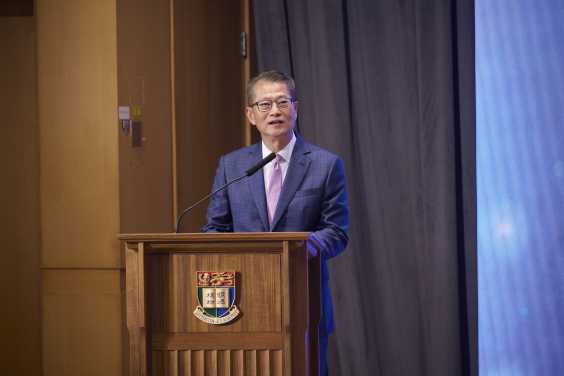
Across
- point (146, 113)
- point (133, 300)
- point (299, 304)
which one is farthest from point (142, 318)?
point (146, 113)

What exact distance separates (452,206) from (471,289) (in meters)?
0.49

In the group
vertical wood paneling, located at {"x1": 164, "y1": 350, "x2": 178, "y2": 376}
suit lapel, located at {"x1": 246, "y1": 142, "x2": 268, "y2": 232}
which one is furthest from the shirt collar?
vertical wood paneling, located at {"x1": 164, "y1": 350, "x2": 178, "y2": 376}

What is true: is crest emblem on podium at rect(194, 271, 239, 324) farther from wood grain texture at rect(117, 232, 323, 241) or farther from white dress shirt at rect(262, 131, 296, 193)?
white dress shirt at rect(262, 131, 296, 193)

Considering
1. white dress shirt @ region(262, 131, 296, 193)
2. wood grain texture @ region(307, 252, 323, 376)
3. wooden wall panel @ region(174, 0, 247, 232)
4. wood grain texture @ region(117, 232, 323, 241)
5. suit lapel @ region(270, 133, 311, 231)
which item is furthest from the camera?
wooden wall panel @ region(174, 0, 247, 232)

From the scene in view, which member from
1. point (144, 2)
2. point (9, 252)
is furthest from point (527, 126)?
point (9, 252)

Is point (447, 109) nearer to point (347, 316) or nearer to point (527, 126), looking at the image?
point (527, 126)

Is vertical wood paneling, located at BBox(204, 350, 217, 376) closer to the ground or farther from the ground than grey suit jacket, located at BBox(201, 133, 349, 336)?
closer to the ground

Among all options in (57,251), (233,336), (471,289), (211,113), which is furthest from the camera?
(211,113)

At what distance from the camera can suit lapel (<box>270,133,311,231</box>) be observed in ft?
5.52

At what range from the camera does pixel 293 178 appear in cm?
172

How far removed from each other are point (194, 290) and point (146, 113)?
5.21ft

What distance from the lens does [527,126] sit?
2.75 m

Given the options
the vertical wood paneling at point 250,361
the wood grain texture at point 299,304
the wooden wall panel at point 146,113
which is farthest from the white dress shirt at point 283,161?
the wooden wall panel at point 146,113

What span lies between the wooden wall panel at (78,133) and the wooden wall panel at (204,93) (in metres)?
0.38
